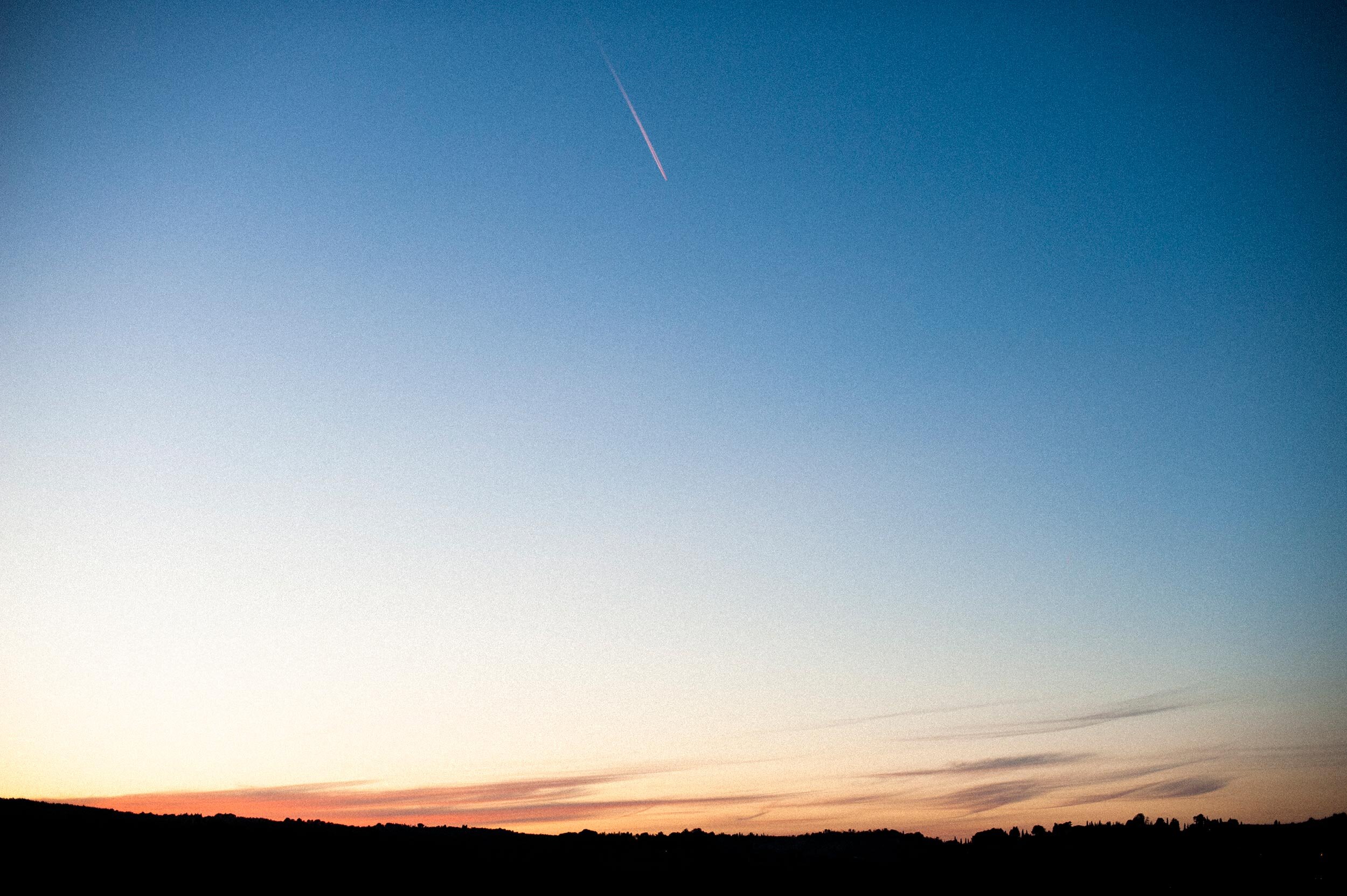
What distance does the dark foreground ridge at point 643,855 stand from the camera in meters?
42.0

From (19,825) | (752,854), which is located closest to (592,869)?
(752,854)

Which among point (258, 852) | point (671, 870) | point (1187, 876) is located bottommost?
point (1187, 876)

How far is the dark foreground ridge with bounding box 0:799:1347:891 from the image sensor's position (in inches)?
1652

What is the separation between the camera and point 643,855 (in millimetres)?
57688

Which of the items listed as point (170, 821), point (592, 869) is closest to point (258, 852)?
point (170, 821)

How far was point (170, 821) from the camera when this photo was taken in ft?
156

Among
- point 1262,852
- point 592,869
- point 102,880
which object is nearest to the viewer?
point 102,880

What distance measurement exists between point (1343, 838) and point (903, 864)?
113 feet

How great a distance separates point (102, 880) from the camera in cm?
3788

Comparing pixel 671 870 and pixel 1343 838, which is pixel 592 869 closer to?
pixel 671 870

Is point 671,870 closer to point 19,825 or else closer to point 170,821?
point 170,821

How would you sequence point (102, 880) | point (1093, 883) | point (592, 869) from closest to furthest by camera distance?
point (102, 880) → point (592, 869) → point (1093, 883)

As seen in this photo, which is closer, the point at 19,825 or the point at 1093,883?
the point at 19,825

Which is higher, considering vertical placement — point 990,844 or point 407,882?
point 407,882
